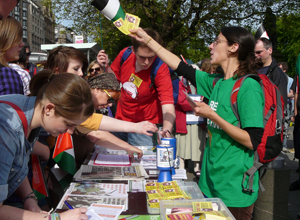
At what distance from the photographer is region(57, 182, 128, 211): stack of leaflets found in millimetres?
1524

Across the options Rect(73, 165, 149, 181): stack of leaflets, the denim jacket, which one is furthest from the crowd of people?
Rect(73, 165, 149, 181): stack of leaflets

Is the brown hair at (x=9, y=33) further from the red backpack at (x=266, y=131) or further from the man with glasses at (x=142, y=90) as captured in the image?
the red backpack at (x=266, y=131)

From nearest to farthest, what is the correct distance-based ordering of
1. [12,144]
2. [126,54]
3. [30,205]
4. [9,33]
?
[12,144] → [30,205] → [9,33] → [126,54]

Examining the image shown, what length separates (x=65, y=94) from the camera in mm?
1399

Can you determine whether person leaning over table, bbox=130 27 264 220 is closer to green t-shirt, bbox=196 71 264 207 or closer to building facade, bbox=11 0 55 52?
green t-shirt, bbox=196 71 264 207

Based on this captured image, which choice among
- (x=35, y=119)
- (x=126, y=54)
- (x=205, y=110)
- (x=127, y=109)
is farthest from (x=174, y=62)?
(x=35, y=119)

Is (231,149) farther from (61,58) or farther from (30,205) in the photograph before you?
(61,58)

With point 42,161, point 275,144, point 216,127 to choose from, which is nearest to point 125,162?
point 42,161

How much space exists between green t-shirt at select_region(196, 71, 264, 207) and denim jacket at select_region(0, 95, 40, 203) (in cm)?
113

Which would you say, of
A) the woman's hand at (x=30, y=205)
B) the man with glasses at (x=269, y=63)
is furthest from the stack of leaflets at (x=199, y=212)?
the man with glasses at (x=269, y=63)

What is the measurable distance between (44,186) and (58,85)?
0.91 meters

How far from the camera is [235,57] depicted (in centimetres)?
194

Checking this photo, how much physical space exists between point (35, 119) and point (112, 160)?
1.06 metres

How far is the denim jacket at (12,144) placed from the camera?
3.91 feet
